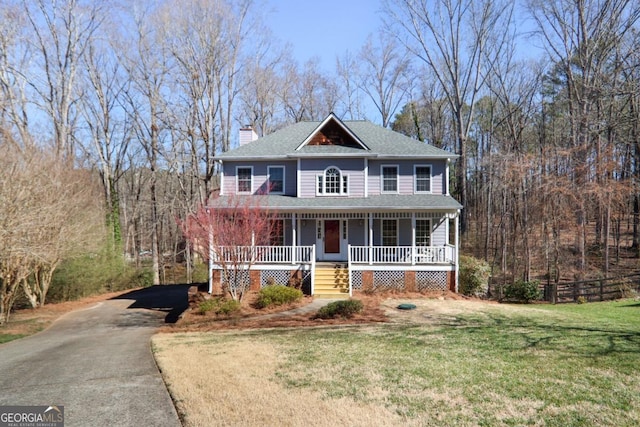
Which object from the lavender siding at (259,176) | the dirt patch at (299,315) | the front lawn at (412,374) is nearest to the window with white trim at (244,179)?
the lavender siding at (259,176)

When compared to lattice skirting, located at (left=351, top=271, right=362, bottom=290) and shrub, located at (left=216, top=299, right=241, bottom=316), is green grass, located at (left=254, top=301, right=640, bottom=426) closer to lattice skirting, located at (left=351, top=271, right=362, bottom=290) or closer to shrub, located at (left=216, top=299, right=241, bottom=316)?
shrub, located at (left=216, top=299, right=241, bottom=316)

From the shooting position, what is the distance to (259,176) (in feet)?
66.0

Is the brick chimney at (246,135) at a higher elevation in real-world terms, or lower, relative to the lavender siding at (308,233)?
higher

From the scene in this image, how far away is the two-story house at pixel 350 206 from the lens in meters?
17.8

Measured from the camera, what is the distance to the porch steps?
17.2m

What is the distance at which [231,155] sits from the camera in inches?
776

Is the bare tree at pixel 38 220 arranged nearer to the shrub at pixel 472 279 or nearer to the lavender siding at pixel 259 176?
the lavender siding at pixel 259 176

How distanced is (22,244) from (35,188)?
2.05m

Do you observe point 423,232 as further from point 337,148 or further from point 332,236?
point 337,148

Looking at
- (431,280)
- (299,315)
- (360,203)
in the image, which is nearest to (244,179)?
(360,203)

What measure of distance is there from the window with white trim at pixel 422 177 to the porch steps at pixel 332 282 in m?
5.52

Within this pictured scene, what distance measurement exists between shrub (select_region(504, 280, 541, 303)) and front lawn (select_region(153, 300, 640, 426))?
20.5 feet

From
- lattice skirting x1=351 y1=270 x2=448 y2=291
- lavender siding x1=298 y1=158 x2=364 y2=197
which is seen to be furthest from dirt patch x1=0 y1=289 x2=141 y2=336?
lattice skirting x1=351 y1=270 x2=448 y2=291

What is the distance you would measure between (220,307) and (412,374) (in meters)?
8.92
